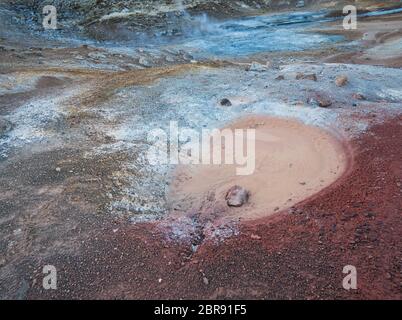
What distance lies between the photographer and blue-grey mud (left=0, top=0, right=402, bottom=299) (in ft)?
17.4

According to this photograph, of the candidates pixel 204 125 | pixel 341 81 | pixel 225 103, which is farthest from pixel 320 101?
pixel 204 125

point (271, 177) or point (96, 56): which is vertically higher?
point (96, 56)

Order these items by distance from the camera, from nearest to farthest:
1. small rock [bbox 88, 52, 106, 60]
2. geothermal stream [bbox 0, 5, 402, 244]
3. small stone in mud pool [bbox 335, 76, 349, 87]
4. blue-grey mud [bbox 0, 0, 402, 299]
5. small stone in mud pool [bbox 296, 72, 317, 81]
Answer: blue-grey mud [bbox 0, 0, 402, 299] → geothermal stream [bbox 0, 5, 402, 244] → small stone in mud pool [bbox 335, 76, 349, 87] → small stone in mud pool [bbox 296, 72, 317, 81] → small rock [bbox 88, 52, 106, 60]

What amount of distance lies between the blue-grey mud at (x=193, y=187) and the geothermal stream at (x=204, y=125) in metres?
0.04

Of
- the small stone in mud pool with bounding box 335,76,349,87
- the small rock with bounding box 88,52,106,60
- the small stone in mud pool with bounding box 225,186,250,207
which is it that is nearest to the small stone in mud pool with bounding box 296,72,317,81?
the small stone in mud pool with bounding box 335,76,349,87

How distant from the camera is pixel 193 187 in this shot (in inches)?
301

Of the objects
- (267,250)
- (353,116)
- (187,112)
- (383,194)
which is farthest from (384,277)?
(187,112)

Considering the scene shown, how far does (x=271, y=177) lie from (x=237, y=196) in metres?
1.07

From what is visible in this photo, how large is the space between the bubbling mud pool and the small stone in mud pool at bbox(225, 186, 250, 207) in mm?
86

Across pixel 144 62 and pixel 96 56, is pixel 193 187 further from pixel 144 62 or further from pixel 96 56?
pixel 96 56

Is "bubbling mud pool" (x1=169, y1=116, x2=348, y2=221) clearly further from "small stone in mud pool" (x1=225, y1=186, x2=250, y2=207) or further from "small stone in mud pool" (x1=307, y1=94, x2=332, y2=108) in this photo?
"small stone in mud pool" (x1=307, y1=94, x2=332, y2=108)

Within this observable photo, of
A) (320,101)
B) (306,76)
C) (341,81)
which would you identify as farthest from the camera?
(306,76)

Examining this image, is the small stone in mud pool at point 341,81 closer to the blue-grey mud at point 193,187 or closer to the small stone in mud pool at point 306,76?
the blue-grey mud at point 193,187

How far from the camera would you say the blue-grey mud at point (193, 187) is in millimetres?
5316
